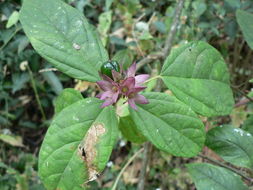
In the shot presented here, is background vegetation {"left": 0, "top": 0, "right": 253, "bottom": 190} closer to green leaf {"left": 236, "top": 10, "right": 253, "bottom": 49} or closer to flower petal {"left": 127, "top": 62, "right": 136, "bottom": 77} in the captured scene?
green leaf {"left": 236, "top": 10, "right": 253, "bottom": 49}

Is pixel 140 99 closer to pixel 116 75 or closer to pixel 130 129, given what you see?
pixel 116 75

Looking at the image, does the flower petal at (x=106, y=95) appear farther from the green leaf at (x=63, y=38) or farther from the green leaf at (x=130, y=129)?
the green leaf at (x=130, y=129)

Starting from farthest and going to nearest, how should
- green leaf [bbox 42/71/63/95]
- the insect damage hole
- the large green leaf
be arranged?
green leaf [bbox 42/71/63/95] < the insect damage hole < the large green leaf

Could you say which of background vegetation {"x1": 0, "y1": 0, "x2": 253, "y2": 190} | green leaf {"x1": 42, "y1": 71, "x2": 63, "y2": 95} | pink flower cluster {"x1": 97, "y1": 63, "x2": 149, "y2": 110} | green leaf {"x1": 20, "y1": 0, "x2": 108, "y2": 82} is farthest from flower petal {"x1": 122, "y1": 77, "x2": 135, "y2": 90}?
green leaf {"x1": 42, "y1": 71, "x2": 63, "y2": 95}

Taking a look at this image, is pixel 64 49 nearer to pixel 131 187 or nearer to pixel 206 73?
pixel 206 73

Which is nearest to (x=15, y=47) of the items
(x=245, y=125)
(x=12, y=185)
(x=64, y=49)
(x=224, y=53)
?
(x=12, y=185)
